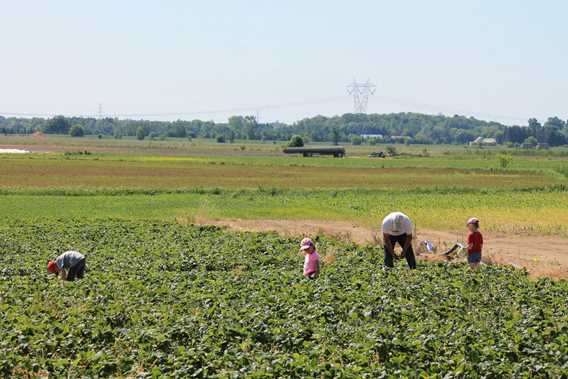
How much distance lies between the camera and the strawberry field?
11.9 metres

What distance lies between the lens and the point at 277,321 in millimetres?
14219

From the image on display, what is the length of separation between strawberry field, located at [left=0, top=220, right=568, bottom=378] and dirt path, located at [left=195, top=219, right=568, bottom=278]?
529 centimetres

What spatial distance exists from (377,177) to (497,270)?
5292cm

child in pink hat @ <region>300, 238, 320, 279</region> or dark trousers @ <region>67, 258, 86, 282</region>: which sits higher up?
child in pink hat @ <region>300, 238, 320, 279</region>

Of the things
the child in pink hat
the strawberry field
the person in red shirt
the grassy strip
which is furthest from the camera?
the grassy strip

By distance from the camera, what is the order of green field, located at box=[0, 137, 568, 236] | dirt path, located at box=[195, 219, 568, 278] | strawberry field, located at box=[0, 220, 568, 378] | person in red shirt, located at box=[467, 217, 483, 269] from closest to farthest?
strawberry field, located at box=[0, 220, 568, 378], person in red shirt, located at box=[467, 217, 483, 269], dirt path, located at box=[195, 219, 568, 278], green field, located at box=[0, 137, 568, 236]

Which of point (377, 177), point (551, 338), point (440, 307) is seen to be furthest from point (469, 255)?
point (377, 177)

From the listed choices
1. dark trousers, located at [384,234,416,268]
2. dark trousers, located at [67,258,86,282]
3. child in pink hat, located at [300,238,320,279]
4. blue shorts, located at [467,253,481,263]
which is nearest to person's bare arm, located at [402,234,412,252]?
dark trousers, located at [384,234,416,268]

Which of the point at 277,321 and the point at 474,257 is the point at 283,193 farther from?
the point at 277,321

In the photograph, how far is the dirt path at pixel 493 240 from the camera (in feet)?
87.2

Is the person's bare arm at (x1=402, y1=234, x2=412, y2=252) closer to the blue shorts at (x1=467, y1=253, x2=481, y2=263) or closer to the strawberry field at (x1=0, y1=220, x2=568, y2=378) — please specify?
the strawberry field at (x1=0, y1=220, x2=568, y2=378)

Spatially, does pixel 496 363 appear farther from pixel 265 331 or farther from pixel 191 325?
pixel 191 325

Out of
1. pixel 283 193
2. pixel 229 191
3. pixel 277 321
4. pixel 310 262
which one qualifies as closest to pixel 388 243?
pixel 310 262

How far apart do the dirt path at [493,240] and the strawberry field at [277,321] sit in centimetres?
529
